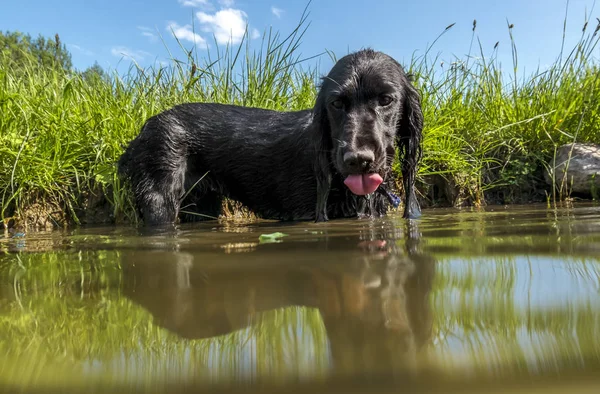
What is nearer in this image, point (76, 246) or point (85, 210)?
point (76, 246)

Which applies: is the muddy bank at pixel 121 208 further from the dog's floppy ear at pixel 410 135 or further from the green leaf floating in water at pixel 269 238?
the green leaf floating in water at pixel 269 238

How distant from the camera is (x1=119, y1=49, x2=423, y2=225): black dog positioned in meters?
2.92

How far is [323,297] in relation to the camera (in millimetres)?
784

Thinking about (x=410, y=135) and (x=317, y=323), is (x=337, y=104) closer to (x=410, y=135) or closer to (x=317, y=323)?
(x=410, y=135)

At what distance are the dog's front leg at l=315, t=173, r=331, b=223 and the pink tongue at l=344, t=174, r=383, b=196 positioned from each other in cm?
33

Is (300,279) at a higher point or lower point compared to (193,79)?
lower

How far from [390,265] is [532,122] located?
14.3 ft

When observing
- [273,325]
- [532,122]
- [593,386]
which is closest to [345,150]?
[273,325]

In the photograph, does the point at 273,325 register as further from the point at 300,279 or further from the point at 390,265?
the point at 390,265

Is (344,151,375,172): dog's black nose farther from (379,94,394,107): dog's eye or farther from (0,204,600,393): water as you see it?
(0,204,600,393): water

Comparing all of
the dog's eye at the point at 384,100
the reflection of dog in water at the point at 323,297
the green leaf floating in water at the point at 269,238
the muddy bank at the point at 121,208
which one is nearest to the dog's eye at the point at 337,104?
the dog's eye at the point at 384,100

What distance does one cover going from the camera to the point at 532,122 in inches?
185

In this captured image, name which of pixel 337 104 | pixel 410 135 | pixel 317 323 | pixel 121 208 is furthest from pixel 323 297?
pixel 121 208

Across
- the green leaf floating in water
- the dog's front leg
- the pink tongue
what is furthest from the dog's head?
the green leaf floating in water
